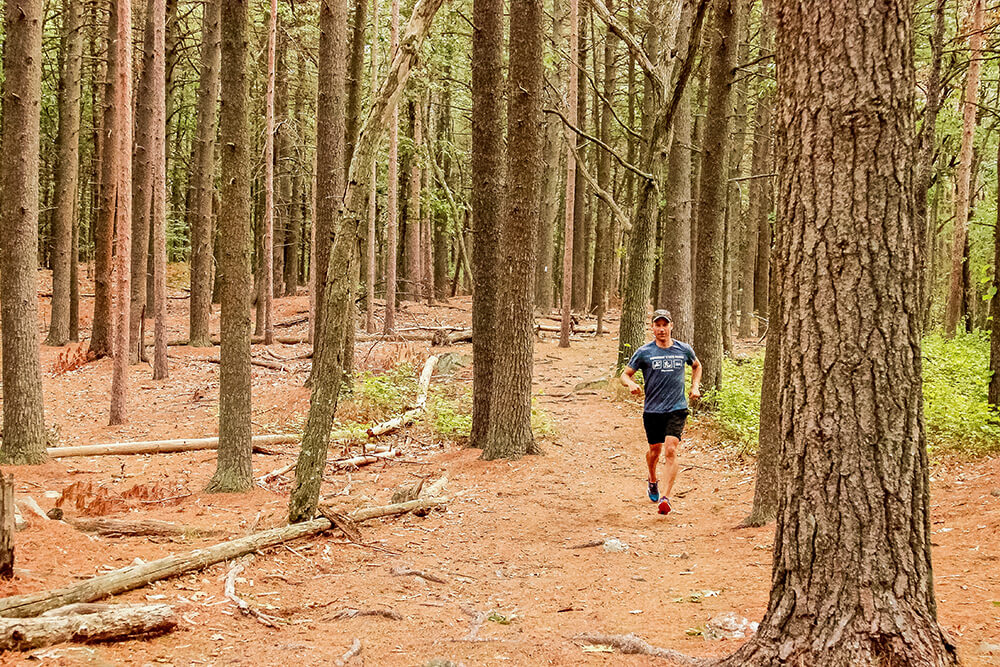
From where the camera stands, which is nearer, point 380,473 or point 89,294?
point 380,473

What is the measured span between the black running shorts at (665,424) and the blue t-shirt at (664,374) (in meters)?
0.05

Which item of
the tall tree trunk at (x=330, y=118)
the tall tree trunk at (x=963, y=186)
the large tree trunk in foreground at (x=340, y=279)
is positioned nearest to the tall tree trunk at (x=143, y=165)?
the tall tree trunk at (x=330, y=118)

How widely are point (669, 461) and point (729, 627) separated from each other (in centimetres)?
344

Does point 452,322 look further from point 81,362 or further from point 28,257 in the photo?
point 28,257

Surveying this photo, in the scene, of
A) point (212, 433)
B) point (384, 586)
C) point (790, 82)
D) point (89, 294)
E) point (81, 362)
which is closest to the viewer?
point (790, 82)

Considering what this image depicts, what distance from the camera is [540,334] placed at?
2284 cm

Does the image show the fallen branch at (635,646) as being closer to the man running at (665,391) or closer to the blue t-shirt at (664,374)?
the man running at (665,391)

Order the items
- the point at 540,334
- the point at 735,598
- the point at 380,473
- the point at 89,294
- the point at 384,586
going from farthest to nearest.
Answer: the point at 89,294 < the point at 540,334 < the point at 380,473 < the point at 384,586 < the point at 735,598

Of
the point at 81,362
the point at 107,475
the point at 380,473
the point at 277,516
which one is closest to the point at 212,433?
the point at 107,475

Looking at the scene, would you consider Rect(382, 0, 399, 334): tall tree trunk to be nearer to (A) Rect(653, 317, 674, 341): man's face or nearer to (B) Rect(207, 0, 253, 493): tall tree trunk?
(B) Rect(207, 0, 253, 493): tall tree trunk

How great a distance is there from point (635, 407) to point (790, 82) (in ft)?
36.1

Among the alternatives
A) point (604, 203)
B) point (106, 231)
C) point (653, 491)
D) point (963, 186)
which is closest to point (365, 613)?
point (653, 491)

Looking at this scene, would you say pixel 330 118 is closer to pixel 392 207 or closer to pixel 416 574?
pixel 392 207

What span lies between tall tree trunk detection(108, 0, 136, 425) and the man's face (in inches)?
347
